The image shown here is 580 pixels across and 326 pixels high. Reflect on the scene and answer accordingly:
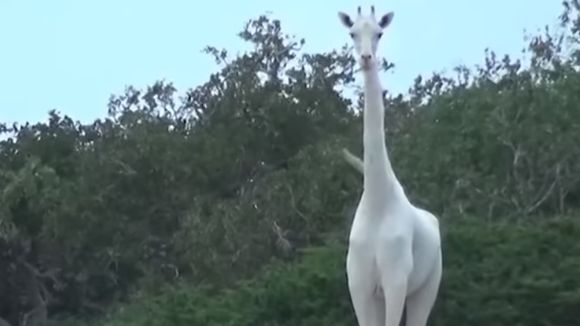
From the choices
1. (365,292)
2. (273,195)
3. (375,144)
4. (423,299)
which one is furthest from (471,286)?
(273,195)

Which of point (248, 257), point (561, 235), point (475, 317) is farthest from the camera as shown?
point (248, 257)

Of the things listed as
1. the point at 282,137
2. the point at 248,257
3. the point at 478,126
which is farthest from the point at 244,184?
the point at 478,126

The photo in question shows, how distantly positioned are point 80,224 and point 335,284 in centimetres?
1566

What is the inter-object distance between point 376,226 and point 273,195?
16202 millimetres

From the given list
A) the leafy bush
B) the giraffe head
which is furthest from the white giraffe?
the leafy bush

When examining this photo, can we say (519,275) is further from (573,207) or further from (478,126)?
(478,126)

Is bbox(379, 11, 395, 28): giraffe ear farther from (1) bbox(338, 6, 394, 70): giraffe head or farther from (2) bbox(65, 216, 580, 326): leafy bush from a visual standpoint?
(2) bbox(65, 216, 580, 326): leafy bush

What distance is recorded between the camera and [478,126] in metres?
20.2

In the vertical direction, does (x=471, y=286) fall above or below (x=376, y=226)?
below

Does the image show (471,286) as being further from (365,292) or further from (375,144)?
(375,144)

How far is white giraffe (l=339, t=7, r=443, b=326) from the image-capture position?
25.1ft

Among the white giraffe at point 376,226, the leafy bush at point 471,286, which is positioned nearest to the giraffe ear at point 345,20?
the white giraffe at point 376,226

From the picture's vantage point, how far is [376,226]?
7766 millimetres

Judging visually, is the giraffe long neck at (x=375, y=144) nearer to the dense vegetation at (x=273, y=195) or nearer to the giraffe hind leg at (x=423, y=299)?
the giraffe hind leg at (x=423, y=299)
